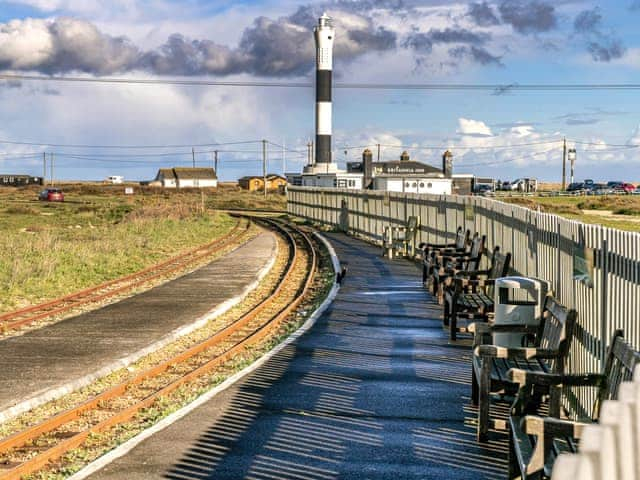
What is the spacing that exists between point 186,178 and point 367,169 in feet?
262

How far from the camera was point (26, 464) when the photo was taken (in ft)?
23.7

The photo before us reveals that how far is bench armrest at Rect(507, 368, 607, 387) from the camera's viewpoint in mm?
6695

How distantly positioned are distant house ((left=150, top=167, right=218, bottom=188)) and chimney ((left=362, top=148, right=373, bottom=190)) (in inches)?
2946

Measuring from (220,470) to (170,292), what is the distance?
1350cm

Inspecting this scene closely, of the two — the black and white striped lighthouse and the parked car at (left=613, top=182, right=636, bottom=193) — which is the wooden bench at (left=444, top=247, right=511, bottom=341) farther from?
the parked car at (left=613, top=182, right=636, bottom=193)

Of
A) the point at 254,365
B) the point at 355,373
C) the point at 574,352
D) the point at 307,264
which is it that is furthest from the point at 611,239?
the point at 307,264

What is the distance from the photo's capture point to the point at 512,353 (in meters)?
8.18

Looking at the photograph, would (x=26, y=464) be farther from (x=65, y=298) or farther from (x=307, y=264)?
(x=307, y=264)

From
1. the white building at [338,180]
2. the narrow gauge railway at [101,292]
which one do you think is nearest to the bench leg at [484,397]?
the narrow gauge railway at [101,292]

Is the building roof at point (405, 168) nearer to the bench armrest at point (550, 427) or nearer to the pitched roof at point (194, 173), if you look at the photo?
the pitched roof at point (194, 173)

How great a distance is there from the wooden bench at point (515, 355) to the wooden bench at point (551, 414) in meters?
0.21

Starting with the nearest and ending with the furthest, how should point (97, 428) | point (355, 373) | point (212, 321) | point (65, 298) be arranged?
point (97, 428) < point (355, 373) < point (212, 321) < point (65, 298)

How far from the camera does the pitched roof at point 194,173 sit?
524 ft

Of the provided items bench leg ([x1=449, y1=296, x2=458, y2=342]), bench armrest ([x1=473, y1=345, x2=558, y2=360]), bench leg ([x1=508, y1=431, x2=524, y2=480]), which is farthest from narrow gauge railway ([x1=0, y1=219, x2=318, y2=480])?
bench leg ([x1=508, y1=431, x2=524, y2=480])
